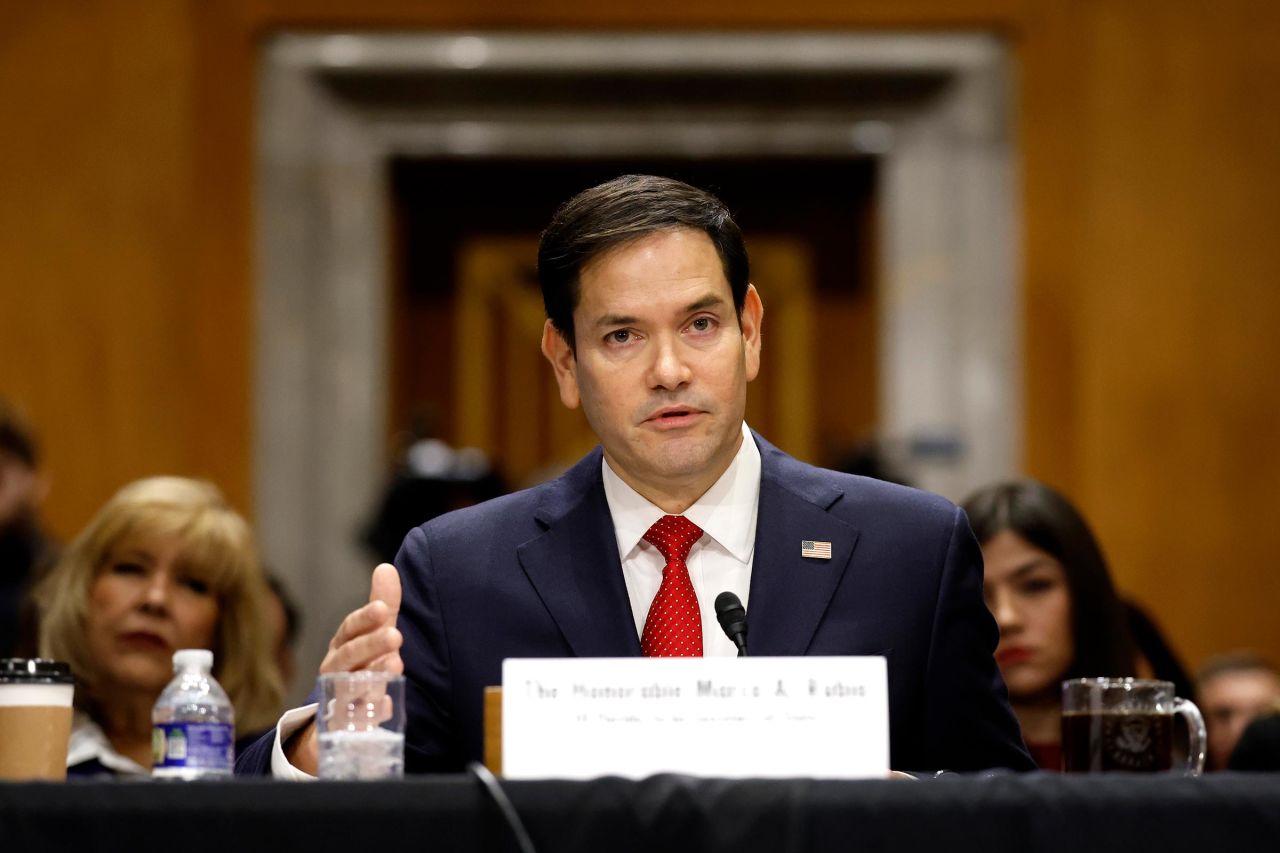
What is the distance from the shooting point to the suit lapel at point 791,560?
7.45 feet

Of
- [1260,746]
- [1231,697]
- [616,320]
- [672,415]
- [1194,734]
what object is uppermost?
[616,320]

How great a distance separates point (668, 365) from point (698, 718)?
2.40 feet

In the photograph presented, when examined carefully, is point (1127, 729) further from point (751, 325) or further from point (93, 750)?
point (93, 750)

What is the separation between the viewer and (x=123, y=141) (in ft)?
19.4

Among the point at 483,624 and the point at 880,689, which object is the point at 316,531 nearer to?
the point at 483,624

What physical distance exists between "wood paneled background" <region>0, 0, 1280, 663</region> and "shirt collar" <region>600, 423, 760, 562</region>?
3.57 m

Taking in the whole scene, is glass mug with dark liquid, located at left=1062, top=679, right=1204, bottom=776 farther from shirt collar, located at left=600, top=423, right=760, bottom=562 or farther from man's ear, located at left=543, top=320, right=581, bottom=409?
man's ear, located at left=543, top=320, right=581, bottom=409

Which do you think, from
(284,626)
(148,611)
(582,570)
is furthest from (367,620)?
(284,626)

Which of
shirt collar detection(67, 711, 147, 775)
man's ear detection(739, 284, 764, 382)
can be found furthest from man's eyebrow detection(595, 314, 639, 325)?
shirt collar detection(67, 711, 147, 775)

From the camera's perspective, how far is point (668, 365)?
7.64ft

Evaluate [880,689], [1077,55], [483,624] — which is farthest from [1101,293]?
[880,689]

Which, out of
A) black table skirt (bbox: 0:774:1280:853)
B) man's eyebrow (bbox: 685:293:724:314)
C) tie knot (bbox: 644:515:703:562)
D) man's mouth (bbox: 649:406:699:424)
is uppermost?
man's eyebrow (bbox: 685:293:724:314)

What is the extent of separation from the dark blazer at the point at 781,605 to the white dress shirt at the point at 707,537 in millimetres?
27

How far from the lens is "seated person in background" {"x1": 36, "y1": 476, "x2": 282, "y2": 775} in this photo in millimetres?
3326
